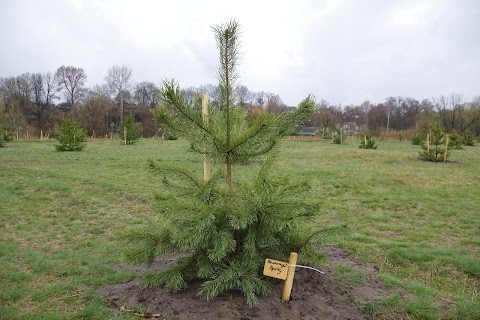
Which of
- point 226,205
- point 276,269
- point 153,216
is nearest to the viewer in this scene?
point 276,269

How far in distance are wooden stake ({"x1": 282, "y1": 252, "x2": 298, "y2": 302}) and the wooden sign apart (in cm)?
5

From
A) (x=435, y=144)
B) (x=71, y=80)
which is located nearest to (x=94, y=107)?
(x=71, y=80)

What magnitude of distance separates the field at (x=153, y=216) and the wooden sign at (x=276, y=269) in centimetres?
76

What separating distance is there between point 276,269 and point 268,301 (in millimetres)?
343

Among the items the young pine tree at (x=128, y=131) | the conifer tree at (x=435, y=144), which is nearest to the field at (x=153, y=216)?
the conifer tree at (x=435, y=144)

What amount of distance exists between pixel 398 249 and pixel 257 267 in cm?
323

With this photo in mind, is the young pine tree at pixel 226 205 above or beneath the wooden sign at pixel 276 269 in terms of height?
above

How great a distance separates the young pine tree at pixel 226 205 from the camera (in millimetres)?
3184

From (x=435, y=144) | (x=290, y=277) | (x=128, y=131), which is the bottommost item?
(x=290, y=277)

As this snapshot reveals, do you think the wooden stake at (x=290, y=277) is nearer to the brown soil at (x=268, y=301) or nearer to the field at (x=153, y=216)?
the brown soil at (x=268, y=301)

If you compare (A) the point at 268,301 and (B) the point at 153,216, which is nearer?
(A) the point at 268,301

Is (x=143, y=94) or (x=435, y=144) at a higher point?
(x=143, y=94)

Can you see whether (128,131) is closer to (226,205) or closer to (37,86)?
(226,205)

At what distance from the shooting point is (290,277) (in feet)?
10.9
